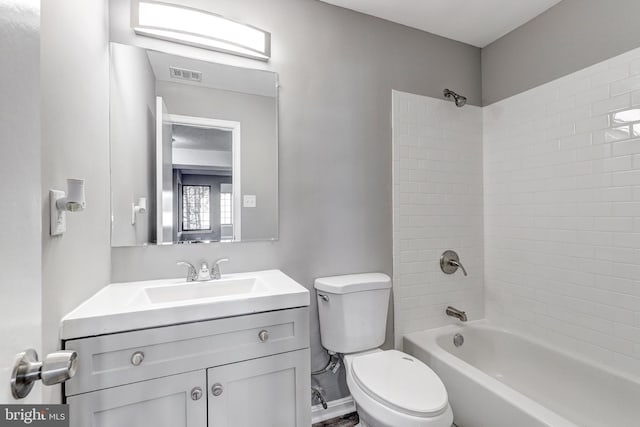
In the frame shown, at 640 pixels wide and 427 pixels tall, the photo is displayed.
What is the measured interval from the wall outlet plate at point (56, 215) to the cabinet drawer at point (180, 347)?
353 millimetres

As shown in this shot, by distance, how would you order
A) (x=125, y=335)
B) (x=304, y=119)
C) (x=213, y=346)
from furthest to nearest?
(x=304, y=119)
(x=213, y=346)
(x=125, y=335)

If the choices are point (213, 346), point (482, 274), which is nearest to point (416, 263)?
point (482, 274)

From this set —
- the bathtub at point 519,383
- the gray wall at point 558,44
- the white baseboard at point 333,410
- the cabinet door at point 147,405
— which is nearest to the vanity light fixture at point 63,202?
the cabinet door at point 147,405

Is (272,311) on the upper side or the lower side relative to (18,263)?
lower

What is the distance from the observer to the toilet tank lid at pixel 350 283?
1645mm

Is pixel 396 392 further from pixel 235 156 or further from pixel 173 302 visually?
pixel 235 156

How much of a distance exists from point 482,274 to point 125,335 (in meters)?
2.30

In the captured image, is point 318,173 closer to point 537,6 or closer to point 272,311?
point 272,311

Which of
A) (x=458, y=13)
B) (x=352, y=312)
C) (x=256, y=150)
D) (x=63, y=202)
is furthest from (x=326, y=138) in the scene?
(x=63, y=202)

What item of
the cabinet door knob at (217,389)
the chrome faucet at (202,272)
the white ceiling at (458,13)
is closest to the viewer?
the cabinet door knob at (217,389)

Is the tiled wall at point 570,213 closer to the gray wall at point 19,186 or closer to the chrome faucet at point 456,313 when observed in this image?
the chrome faucet at point 456,313

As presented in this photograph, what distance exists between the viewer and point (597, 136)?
167 cm

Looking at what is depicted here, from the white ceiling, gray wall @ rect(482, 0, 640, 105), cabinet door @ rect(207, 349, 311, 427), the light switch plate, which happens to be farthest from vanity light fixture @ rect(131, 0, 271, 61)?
gray wall @ rect(482, 0, 640, 105)

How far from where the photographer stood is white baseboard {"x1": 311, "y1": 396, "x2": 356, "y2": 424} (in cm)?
176
